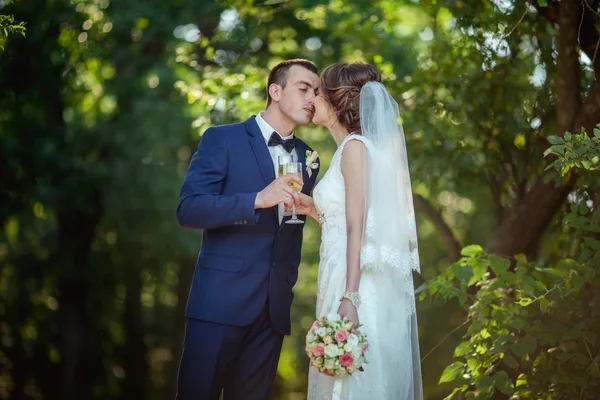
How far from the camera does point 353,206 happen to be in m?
3.55

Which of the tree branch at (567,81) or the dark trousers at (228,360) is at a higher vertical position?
the tree branch at (567,81)

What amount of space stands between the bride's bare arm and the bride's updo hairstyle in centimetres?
24

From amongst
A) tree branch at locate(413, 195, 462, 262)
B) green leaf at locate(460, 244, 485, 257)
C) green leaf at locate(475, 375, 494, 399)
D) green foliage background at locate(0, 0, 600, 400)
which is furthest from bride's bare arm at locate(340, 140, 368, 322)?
tree branch at locate(413, 195, 462, 262)

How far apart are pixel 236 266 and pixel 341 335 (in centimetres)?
82

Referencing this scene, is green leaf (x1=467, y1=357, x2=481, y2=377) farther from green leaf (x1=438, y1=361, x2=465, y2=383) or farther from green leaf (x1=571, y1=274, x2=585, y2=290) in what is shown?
green leaf (x1=571, y1=274, x2=585, y2=290)

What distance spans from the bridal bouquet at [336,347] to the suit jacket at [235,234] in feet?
2.10

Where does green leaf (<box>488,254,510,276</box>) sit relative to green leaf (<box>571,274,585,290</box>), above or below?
above

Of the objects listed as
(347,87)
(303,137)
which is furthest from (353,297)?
(303,137)

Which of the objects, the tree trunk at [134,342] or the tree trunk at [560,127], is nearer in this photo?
the tree trunk at [560,127]

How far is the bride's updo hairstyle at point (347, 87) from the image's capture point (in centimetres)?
384

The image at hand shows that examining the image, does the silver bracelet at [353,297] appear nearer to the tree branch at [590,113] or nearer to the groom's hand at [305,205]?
the groom's hand at [305,205]

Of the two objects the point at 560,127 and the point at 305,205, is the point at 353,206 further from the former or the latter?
the point at 560,127

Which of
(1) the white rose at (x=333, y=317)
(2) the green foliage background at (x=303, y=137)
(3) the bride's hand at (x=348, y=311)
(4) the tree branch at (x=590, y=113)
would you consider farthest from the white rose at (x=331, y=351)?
(4) the tree branch at (x=590, y=113)

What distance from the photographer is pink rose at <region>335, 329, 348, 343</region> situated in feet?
10.6
